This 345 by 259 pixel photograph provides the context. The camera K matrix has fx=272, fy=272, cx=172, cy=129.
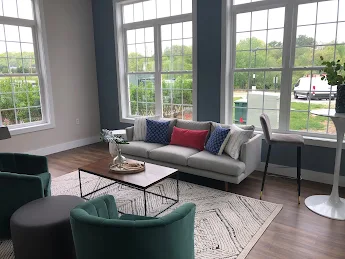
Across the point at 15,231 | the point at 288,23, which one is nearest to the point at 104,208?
the point at 15,231

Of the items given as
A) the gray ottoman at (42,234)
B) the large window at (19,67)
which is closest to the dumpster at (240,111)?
the gray ottoman at (42,234)

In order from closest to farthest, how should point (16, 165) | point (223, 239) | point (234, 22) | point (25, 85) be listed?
1. point (223, 239)
2. point (16, 165)
3. point (234, 22)
4. point (25, 85)

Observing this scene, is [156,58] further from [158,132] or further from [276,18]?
[276,18]

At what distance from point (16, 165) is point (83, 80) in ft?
10.4

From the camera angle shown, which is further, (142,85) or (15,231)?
(142,85)

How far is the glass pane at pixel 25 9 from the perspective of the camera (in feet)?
15.6

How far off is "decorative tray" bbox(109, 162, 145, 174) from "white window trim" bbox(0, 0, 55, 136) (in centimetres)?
263

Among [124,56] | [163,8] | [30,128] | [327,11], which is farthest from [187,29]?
[30,128]

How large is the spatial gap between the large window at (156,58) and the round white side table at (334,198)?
2.39 meters

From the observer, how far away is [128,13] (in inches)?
210

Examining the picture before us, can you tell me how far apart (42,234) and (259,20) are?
12.3 ft

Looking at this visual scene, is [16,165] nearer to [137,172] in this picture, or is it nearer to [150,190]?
[137,172]

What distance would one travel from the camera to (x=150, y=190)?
11.7 feet

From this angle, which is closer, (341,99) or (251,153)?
(341,99)
